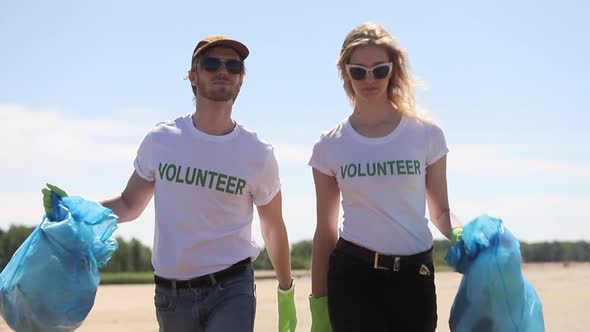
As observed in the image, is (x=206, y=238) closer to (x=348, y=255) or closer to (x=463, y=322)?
(x=348, y=255)

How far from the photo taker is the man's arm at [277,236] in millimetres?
4996

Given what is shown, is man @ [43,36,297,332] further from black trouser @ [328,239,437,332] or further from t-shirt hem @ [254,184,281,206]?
black trouser @ [328,239,437,332]

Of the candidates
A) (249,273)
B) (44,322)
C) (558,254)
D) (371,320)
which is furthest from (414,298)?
(558,254)

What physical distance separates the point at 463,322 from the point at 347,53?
148cm

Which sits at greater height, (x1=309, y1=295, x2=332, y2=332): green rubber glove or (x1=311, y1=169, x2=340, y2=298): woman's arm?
(x1=311, y1=169, x2=340, y2=298): woman's arm

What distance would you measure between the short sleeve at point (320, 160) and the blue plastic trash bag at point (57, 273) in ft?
3.61

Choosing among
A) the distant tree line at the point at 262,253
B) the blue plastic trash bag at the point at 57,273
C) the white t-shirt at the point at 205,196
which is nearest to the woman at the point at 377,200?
the white t-shirt at the point at 205,196

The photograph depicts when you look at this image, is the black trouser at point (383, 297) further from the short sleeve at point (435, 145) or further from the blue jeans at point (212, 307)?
the short sleeve at point (435, 145)

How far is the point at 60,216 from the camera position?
475cm

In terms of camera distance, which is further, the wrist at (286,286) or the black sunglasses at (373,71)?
the wrist at (286,286)

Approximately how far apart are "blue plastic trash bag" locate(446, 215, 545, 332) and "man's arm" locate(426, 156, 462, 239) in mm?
111

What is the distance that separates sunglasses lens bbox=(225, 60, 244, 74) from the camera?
4.87m

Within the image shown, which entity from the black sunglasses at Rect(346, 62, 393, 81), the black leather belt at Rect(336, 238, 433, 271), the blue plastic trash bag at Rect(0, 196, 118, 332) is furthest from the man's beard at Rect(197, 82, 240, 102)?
the black leather belt at Rect(336, 238, 433, 271)

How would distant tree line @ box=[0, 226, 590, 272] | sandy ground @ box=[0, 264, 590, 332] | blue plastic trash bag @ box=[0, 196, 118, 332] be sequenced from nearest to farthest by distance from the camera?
blue plastic trash bag @ box=[0, 196, 118, 332] < sandy ground @ box=[0, 264, 590, 332] < distant tree line @ box=[0, 226, 590, 272]
